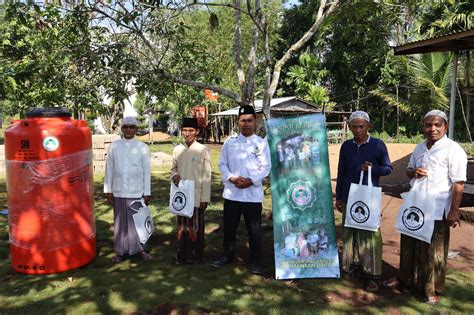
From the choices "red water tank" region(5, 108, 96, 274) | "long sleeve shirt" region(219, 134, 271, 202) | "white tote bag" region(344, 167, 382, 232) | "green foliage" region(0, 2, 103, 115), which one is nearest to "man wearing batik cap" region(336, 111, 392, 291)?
"white tote bag" region(344, 167, 382, 232)

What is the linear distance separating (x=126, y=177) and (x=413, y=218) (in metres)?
2.79

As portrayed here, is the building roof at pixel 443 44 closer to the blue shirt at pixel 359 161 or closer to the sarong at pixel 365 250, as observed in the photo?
the blue shirt at pixel 359 161

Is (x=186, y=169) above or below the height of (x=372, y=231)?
above

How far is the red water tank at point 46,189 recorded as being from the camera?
4.12 meters

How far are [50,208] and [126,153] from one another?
910 millimetres

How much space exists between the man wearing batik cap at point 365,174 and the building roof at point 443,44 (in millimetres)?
3679

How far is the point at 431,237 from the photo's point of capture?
357 cm

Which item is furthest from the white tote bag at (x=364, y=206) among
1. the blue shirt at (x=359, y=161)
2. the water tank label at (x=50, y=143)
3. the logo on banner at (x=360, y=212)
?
the water tank label at (x=50, y=143)

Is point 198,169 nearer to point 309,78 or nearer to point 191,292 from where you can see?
point 191,292

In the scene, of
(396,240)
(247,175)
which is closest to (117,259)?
(247,175)

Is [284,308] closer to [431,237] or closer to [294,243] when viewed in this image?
[294,243]

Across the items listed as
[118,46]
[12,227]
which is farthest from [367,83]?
[12,227]

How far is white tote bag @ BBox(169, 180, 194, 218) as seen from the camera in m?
4.31

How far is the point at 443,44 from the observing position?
7379 millimetres
